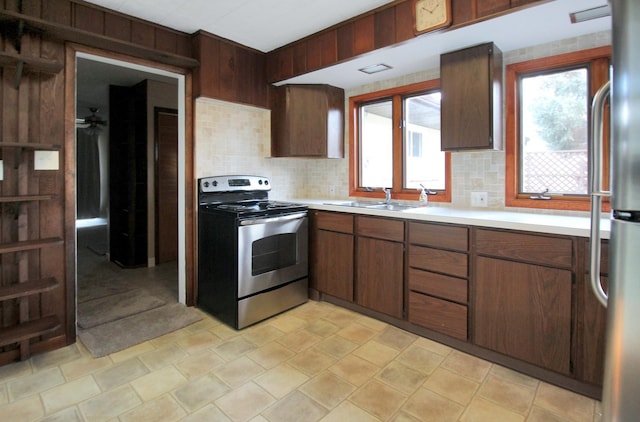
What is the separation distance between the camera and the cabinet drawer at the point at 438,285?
7.34 ft

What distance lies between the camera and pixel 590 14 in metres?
1.93

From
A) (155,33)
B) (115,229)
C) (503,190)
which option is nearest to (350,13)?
(155,33)

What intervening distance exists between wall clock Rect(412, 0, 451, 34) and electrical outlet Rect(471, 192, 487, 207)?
126cm

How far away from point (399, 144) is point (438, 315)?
5.26 feet

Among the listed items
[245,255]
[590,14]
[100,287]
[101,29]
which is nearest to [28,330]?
[245,255]

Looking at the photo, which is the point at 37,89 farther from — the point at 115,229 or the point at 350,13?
the point at 115,229

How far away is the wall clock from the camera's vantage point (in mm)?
2111

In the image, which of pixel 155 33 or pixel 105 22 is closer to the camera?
pixel 105 22

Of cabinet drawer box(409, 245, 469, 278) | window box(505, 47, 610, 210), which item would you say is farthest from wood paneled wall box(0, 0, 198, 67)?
window box(505, 47, 610, 210)

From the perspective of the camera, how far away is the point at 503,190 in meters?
2.59

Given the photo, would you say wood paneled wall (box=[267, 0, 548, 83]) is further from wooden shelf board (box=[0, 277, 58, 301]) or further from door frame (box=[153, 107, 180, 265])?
wooden shelf board (box=[0, 277, 58, 301])

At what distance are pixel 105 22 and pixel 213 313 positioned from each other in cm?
231

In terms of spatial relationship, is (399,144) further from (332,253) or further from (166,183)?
(166,183)

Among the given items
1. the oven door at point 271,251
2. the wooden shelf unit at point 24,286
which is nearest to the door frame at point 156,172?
the wooden shelf unit at point 24,286
